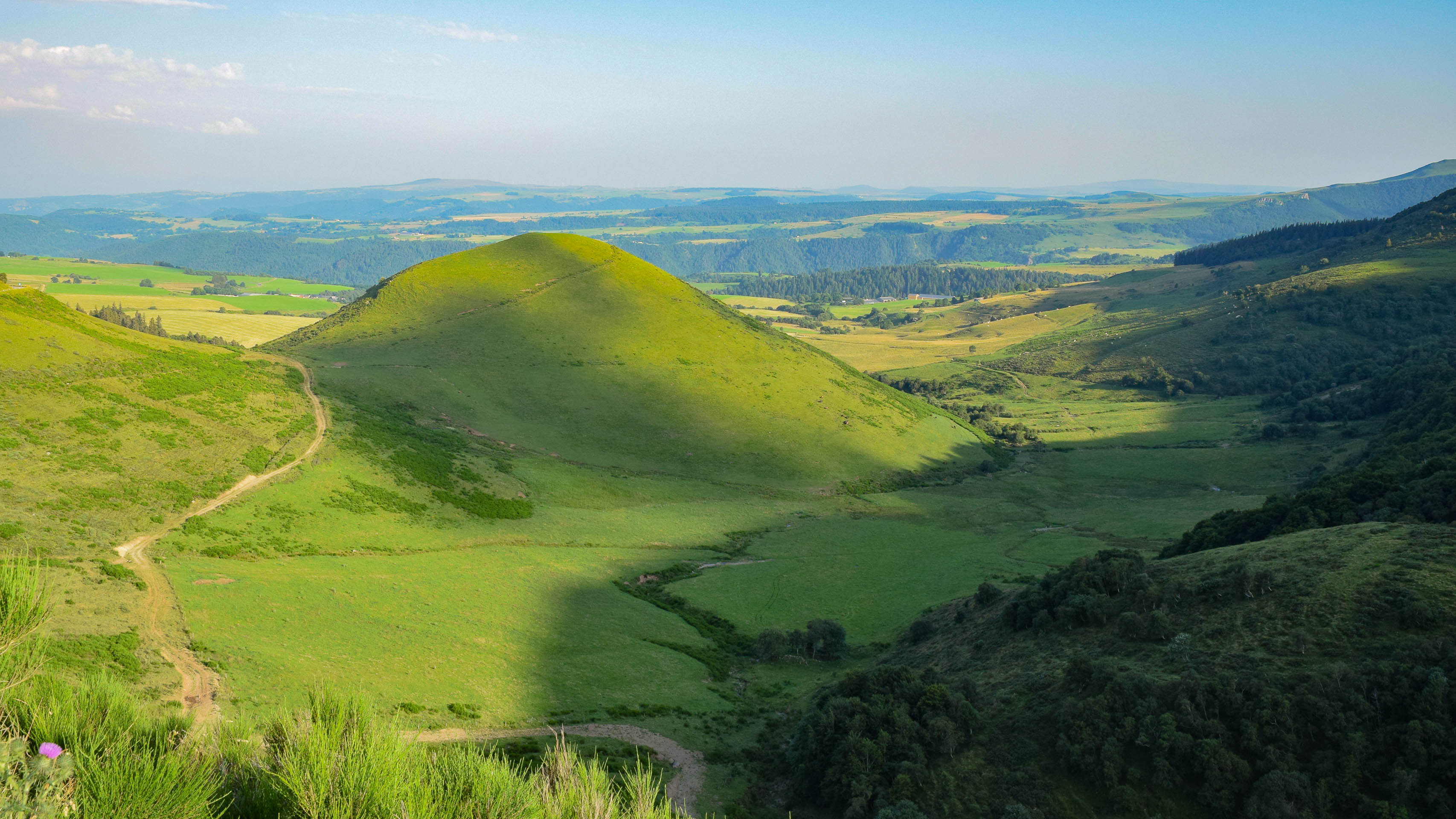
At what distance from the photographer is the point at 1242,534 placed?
53.0 m

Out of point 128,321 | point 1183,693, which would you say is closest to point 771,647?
point 1183,693

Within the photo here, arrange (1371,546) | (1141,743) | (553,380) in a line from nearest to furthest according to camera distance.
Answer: (1141,743)
(1371,546)
(553,380)

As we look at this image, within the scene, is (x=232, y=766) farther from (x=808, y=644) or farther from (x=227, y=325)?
(x=227, y=325)

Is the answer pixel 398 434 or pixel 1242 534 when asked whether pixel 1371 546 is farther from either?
pixel 398 434

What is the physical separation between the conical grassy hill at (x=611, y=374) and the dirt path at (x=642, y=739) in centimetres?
4870

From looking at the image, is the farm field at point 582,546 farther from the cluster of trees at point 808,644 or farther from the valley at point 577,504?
the cluster of trees at point 808,644

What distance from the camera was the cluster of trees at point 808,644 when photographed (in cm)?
4891

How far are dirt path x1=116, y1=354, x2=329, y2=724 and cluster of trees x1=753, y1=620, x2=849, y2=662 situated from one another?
28.5 m

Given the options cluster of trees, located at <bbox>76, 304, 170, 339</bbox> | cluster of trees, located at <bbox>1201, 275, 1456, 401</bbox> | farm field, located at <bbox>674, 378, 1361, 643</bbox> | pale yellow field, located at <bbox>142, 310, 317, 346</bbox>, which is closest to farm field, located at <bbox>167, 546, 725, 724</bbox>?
farm field, located at <bbox>674, 378, 1361, 643</bbox>

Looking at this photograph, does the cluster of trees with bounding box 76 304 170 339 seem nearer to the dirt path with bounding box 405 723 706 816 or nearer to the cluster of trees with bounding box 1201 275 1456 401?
the dirt path with bounding box 405 723 706 816

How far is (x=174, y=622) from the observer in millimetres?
34875

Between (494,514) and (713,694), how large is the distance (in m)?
28.7

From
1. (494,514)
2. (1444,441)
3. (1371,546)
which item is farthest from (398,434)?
(1444,441)

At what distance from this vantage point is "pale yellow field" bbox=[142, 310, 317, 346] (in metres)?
157
